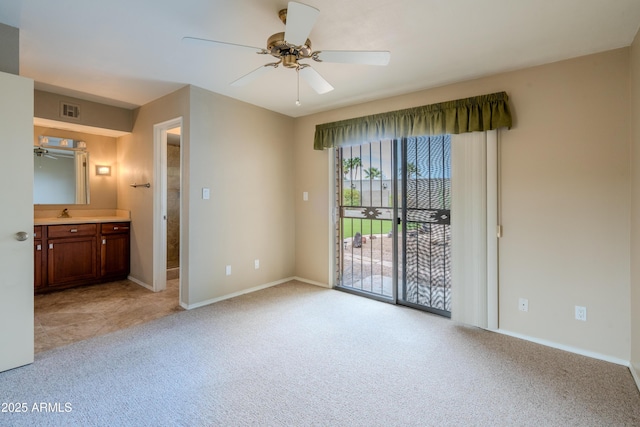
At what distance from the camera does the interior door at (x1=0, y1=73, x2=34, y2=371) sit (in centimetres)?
202

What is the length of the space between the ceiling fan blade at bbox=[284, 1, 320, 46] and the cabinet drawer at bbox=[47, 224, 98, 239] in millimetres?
3908

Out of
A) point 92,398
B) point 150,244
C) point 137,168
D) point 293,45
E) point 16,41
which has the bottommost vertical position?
point 92,398

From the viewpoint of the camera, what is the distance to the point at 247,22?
204cm

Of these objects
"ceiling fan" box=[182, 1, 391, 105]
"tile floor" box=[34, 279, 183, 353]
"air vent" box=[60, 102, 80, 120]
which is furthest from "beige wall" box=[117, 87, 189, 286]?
"ceiling fan" box=[182, 1, 391, 105]

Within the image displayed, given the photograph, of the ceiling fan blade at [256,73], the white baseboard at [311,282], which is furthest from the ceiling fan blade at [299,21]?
the white baseboard at [311,282]

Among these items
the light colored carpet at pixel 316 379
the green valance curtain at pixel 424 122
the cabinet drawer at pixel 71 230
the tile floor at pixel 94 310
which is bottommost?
the light colored carpet at pixel 316 379

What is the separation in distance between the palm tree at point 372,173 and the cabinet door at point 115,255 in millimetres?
3536

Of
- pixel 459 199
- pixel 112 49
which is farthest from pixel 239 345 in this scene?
pixel 112 49

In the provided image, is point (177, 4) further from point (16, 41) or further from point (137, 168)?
point (137, 168)

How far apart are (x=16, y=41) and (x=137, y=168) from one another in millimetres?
2119

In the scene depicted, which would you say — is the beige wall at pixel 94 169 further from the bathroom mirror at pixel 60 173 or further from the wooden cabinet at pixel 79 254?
the wooden cabinet at pixel 79 254

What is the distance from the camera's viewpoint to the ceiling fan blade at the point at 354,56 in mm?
1890

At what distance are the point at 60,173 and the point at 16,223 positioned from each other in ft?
9.22

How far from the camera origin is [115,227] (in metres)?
4.22
